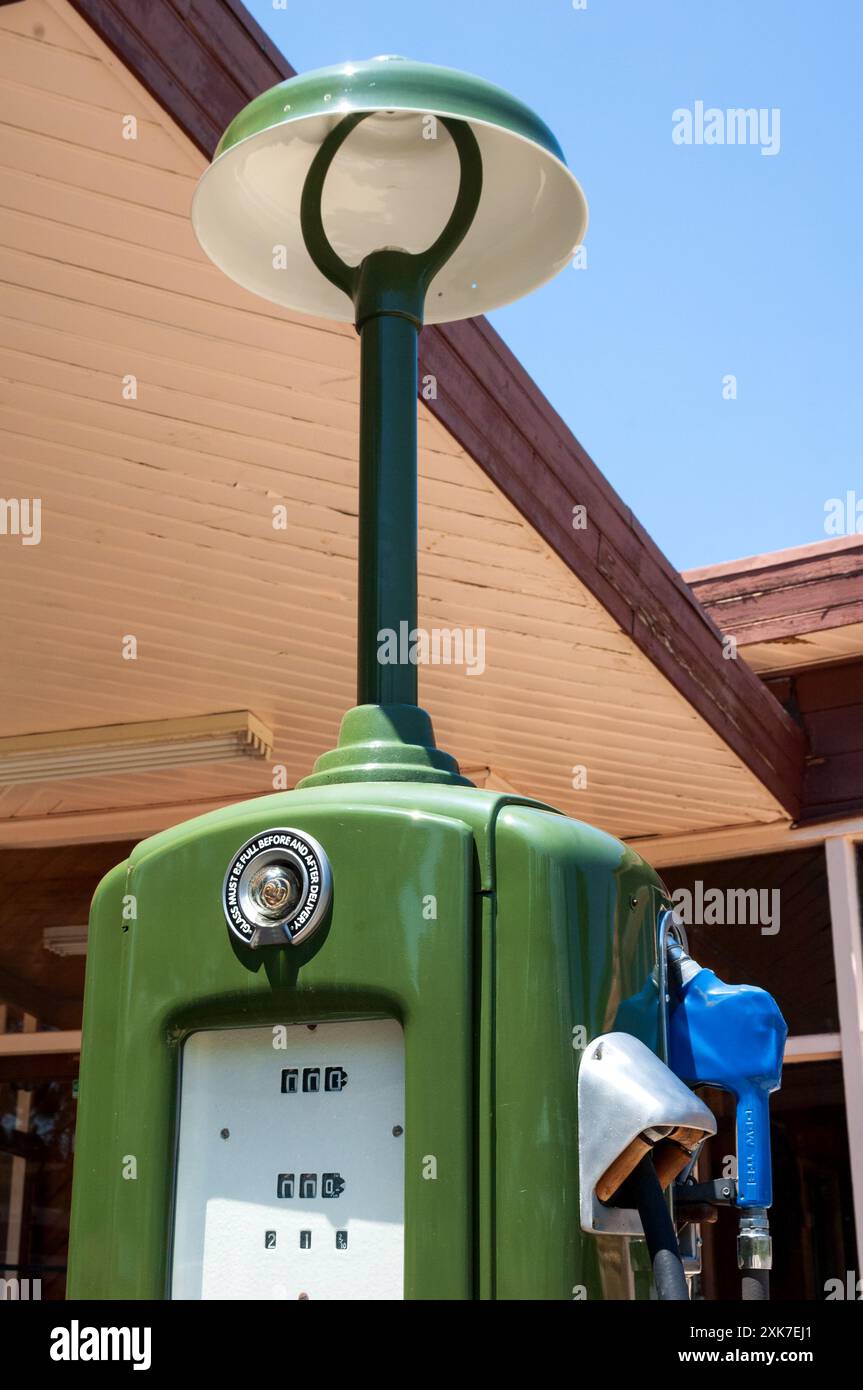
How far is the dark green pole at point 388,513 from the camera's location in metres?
1.90

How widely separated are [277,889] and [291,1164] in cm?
28

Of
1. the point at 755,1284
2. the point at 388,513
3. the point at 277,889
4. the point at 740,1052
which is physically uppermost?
the point at 388,513

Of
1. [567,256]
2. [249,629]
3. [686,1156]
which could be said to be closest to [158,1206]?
[686,1156]

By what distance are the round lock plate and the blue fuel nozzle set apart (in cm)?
41

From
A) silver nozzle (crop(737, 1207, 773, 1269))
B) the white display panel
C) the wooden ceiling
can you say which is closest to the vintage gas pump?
the white display panel

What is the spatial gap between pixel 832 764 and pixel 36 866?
3181mm

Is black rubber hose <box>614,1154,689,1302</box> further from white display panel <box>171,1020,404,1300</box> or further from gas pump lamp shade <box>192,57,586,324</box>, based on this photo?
gas pump lamp shade <box>192,57,586,324</box>

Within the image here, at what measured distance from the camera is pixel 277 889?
169cm

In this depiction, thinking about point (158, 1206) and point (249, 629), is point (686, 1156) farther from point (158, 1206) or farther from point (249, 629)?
point (249, 629)

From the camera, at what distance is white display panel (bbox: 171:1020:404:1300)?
164 cm

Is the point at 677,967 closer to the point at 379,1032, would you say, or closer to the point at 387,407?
the point at 379,1032

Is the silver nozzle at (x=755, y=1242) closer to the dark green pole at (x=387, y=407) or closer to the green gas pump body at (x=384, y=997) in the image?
the green gas pump body at (x=384, y=997)

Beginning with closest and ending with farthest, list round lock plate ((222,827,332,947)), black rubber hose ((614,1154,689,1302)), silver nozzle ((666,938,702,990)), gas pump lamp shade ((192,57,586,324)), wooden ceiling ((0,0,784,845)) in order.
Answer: black rubber hose ((614,1154,689,1302)) → round lock plate ((222,827,332,947)) → silver nozzle ((666,938,702,990)) → gas pump lamp shade ((192,57,586,324)) → wooden ceiling ((0,0,784,845))

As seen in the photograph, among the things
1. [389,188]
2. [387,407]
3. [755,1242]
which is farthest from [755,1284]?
[389,188]
